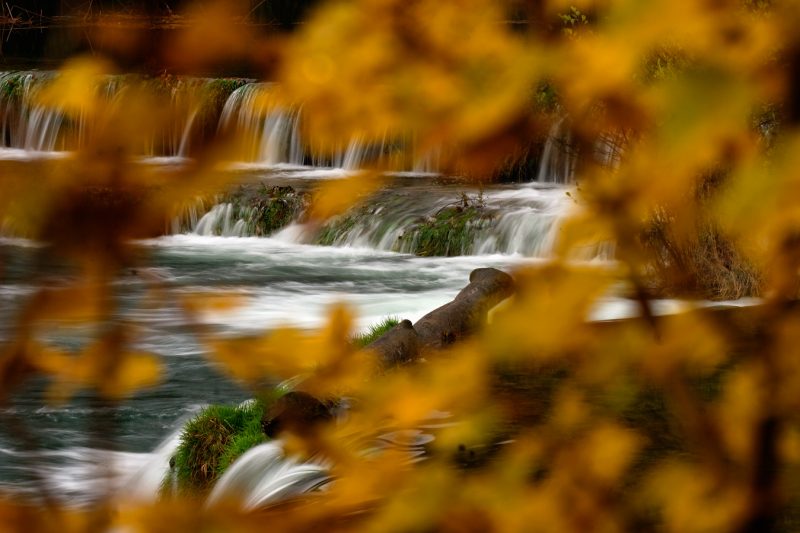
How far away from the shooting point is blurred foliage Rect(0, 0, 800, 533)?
796mm

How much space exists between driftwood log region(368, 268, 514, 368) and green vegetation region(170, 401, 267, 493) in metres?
0.60

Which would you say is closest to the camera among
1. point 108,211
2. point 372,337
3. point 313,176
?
point 108,211

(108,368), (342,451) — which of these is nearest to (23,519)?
(108,368)

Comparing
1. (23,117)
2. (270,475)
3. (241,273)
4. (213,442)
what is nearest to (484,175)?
(270,475)

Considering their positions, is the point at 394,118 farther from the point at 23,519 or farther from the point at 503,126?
the point at 23,519

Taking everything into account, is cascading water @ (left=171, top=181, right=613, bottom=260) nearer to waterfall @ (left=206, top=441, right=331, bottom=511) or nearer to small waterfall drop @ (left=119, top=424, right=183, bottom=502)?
small waterfall drop @ (left=119, top=424, right=183, bottom=502)

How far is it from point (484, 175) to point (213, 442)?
4.72 m

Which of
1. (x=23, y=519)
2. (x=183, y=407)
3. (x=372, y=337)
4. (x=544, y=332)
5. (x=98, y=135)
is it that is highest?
(x=98, y=135)

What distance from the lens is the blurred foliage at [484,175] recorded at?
796mm

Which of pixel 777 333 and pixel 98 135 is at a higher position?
pixel 98 135

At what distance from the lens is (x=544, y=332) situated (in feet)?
2.97

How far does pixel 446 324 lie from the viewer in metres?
6.73

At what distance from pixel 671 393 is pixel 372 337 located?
5.79m

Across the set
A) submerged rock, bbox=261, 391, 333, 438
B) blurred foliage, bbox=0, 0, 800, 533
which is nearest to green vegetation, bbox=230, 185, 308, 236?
submerged rock, bbox=261, 391, 333, 438
